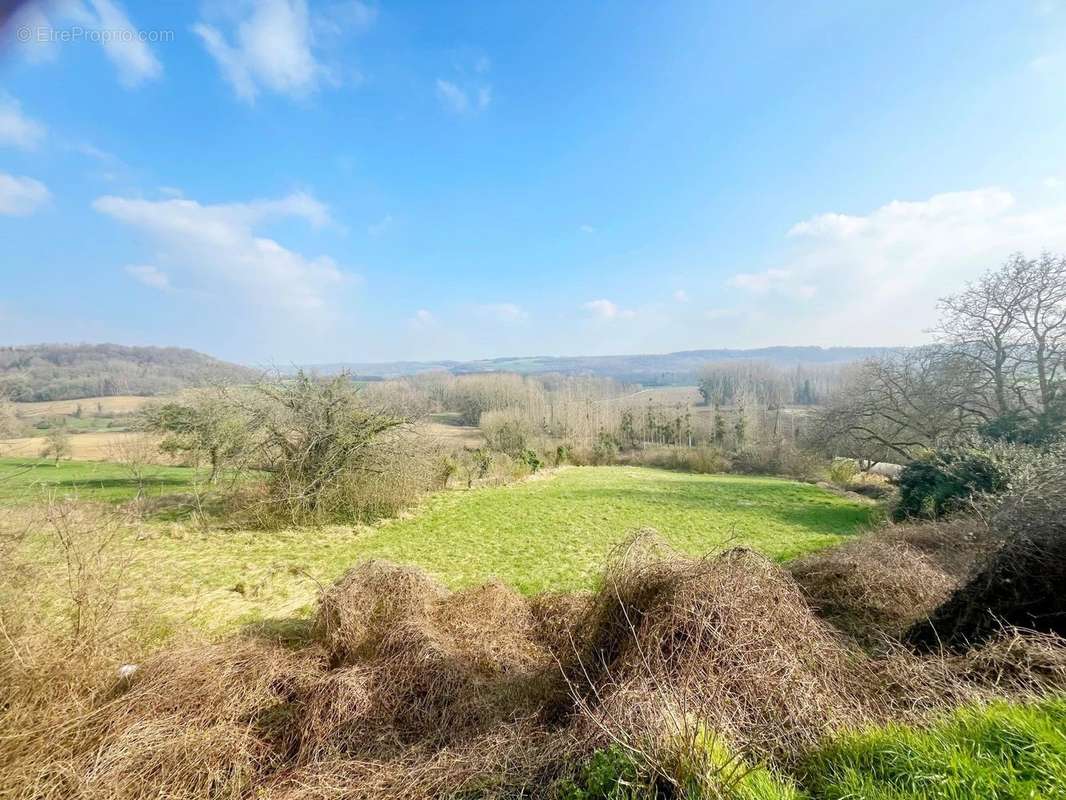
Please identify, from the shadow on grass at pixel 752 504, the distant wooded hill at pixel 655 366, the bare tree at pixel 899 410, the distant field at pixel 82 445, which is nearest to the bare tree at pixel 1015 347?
the bare tree at pixel 899 410

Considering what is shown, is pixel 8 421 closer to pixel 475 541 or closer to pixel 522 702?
pixel 475 541

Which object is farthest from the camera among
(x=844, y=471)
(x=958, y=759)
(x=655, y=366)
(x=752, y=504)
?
(x=655, y=366)

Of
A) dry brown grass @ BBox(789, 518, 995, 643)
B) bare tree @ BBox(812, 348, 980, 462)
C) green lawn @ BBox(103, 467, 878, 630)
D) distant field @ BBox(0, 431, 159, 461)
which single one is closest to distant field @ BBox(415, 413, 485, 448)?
green lawn @ BBox(103, 467, 878, 630)

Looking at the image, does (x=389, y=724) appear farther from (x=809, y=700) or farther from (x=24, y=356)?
(x=24, y=356)

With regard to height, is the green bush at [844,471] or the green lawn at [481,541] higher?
the green lawn at [481,541]

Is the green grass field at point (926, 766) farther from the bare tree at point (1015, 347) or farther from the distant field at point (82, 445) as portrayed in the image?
the bare tree at point (1015, 347)

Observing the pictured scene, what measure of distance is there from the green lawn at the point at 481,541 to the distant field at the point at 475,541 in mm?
28

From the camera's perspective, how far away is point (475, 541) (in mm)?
10484

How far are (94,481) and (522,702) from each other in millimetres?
25350

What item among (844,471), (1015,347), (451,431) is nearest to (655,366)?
(451,431)

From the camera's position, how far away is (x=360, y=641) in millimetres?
4215

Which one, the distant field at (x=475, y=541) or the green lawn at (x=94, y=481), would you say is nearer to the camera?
the green lawn at (x=94, y=481)

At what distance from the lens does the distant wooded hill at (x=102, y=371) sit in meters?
13.1

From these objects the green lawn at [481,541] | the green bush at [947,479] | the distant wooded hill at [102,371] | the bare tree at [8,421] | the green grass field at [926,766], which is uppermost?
the distant wooded hill at [102,371]
